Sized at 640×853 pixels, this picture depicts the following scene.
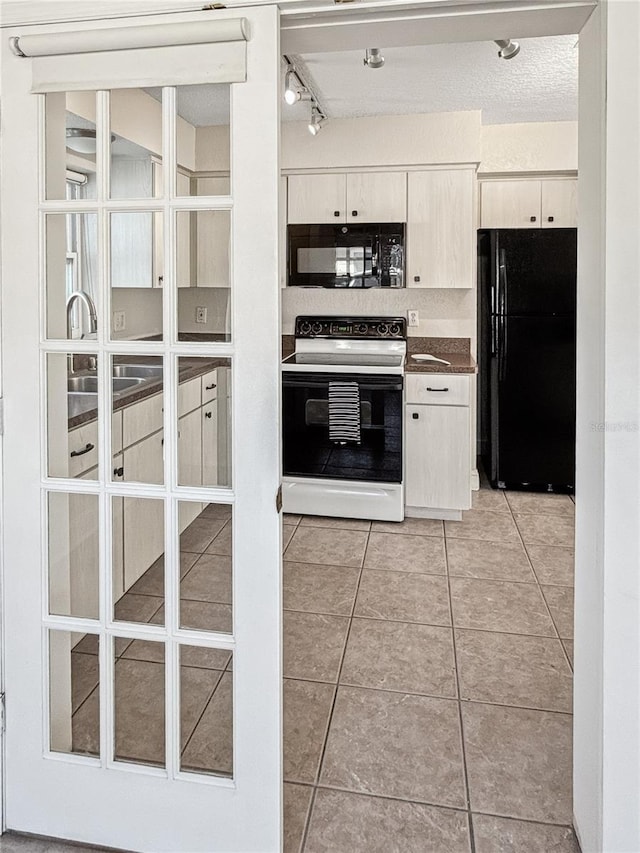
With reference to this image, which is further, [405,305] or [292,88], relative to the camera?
[405,305]

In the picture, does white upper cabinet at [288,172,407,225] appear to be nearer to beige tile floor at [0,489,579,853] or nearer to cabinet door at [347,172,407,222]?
cabinet door at [347,172,407,222]

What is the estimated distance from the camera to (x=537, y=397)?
4.55m

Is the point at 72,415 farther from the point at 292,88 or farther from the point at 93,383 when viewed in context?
the point at 292,88

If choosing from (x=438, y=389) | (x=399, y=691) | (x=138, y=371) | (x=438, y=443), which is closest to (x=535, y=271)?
(x=438, y=389)

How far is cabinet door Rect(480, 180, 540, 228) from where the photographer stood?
4.70 m

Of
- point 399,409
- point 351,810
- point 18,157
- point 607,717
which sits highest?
point 18,157

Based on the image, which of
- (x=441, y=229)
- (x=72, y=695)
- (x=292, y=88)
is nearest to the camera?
(x=72, y=695)

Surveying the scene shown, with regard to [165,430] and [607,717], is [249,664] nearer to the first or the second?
[165,430]

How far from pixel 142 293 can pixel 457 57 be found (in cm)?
252

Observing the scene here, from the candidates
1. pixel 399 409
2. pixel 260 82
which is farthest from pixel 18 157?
pixel 399 409

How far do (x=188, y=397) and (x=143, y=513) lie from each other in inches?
11.6

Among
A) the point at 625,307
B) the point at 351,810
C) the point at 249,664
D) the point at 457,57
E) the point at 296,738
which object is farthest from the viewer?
the point at 457,57

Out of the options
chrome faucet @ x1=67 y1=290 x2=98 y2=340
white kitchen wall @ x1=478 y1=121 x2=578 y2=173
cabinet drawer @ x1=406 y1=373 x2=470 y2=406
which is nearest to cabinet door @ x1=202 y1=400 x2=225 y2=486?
chrome faucet @ x1=67 y1=290 x2=98 y2=340

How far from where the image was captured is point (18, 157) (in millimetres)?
1538
